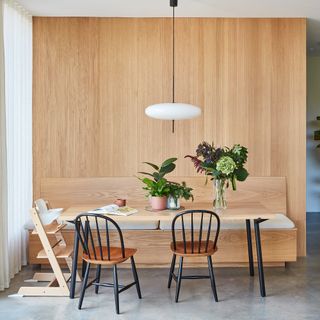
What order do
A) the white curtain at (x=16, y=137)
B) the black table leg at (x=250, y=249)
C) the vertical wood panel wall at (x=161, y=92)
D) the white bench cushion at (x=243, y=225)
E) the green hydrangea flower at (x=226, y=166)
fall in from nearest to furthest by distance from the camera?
the green hydrangea flower at (x=226, y=166) → the white curtain at (x=16, y=137) → the black table leg at (x=250, y=249) → the white bench cushion at (x=243, y=225) → the vertical wood panel wall at (x=161, y=92)

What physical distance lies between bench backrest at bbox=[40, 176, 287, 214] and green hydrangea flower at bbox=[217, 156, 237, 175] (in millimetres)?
1093

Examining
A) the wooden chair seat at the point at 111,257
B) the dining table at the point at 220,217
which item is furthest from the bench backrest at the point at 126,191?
the wooden chair seat at the point at 111,257

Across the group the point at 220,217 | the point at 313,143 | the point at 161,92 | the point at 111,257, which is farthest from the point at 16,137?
the point at 313,143

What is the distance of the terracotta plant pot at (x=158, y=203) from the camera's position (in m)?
3.42

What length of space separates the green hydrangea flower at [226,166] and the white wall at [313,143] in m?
4.11

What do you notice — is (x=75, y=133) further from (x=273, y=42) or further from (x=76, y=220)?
(x=273, y=42)

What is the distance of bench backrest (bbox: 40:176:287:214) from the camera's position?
440cm

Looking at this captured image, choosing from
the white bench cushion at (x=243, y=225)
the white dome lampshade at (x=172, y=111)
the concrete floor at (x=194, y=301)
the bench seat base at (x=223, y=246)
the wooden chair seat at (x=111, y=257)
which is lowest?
the concrete floor at (x=194, y=301)

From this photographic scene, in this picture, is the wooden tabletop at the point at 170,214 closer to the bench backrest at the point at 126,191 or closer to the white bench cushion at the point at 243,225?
the white bench cushion at the point at 243,225

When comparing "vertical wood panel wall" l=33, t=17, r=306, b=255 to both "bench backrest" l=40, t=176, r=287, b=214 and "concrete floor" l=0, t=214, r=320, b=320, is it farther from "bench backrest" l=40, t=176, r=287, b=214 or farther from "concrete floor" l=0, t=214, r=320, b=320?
"concrete floor" l=0, t=214, r=320, b=320

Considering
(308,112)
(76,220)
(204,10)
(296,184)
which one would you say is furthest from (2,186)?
(308,112)

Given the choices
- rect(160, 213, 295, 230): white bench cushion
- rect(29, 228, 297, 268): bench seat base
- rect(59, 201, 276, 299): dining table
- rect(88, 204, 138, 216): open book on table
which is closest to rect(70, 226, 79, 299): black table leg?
rect(59, 201, 276, 299): dining table

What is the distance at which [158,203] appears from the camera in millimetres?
3422

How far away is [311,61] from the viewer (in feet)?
22.6
